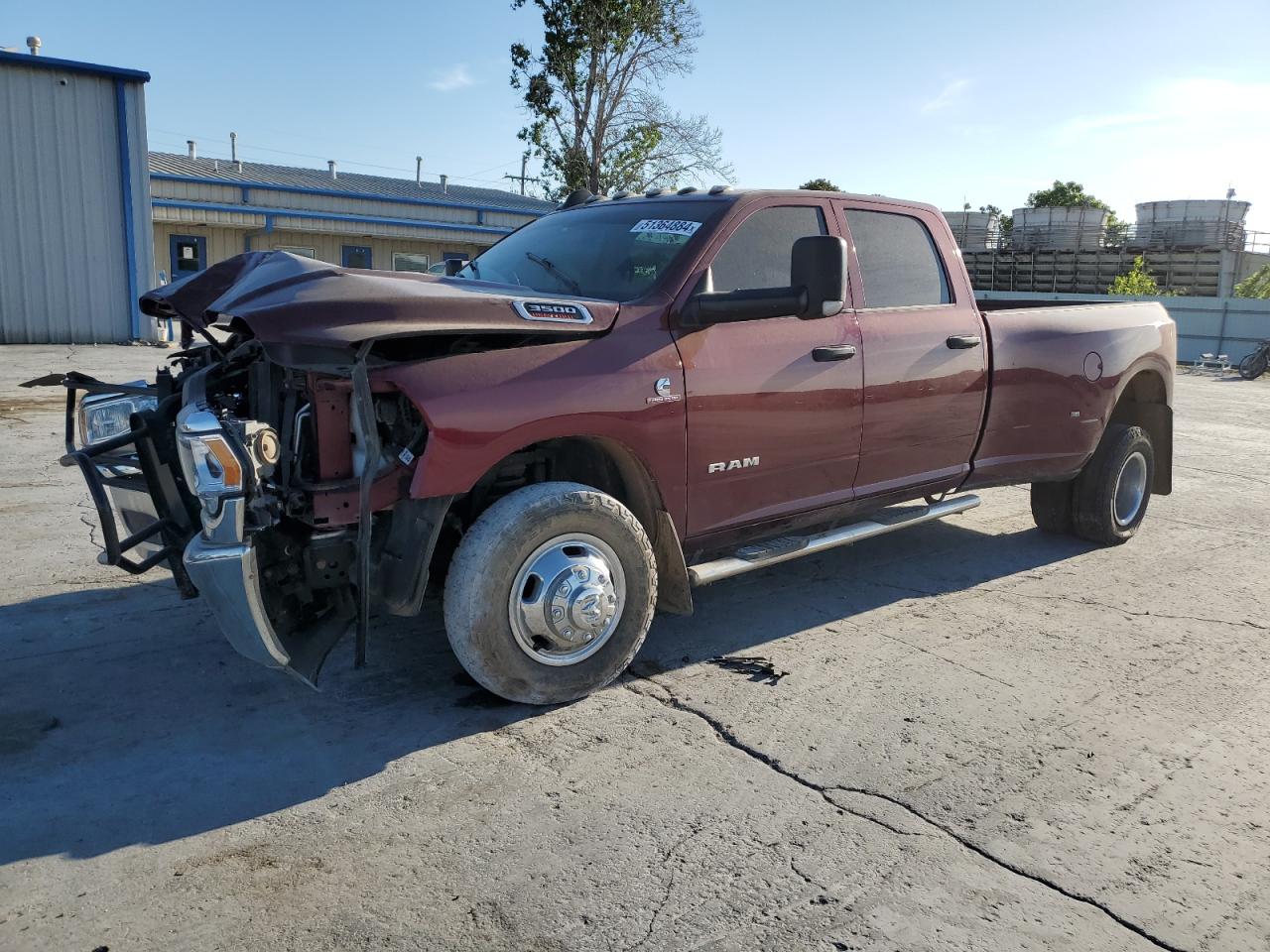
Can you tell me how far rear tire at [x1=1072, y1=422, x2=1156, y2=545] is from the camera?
6.18m

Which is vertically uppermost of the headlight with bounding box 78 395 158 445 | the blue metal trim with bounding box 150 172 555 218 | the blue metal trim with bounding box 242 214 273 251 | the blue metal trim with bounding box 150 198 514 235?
the blue metal trim with bounding box 150 172 555 218

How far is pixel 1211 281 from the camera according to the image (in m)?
37.2

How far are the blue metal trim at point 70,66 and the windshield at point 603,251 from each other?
16904 mm

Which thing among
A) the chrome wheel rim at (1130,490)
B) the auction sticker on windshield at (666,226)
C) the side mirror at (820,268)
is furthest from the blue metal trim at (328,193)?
the side mirror at (820,268)

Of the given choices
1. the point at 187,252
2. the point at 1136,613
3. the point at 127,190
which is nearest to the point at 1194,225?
the point at 187,252

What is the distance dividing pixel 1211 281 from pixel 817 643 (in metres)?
39.6

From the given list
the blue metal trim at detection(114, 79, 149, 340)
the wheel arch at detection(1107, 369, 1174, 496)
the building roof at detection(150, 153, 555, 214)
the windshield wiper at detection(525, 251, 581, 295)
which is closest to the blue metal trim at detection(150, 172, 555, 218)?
the building roof at detection(150, 153, 555, 214)

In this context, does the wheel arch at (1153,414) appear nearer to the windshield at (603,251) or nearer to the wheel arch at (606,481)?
the windshield at (603,251)

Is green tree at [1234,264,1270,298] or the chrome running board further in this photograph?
green tree at [1234,264,1270,298]

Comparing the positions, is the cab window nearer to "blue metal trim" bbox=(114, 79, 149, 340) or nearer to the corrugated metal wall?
"blue metal trim" bbox=(114, 79, 149, 340)

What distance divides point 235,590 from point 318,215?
2686 cm

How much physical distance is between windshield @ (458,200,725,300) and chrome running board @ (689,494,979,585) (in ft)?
3.91

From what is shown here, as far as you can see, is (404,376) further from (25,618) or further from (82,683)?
(25,618)

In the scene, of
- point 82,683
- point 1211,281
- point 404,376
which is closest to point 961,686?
point 404,376
